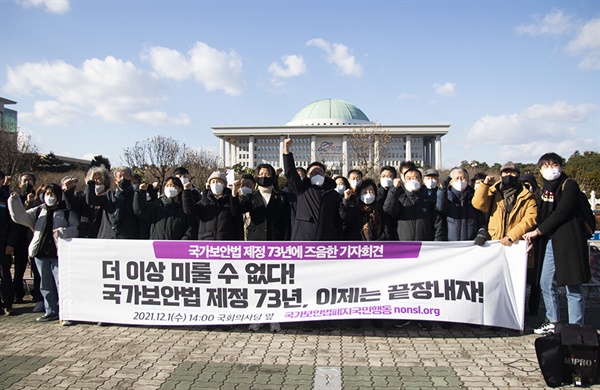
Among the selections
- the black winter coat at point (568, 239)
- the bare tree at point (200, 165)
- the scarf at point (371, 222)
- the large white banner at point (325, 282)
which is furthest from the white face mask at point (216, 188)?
the bare tree at point (200, 165)

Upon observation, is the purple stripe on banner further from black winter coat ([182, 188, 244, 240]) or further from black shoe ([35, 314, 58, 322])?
black shoe ([35, 314, 58, 322])

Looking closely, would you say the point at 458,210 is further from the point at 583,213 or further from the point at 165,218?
the point at 165,218

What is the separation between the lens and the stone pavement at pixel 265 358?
3.93 m

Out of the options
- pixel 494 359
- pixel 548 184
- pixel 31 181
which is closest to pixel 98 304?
pixel 31 181

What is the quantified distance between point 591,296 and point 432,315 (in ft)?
13.3

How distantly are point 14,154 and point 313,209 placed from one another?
3196cm

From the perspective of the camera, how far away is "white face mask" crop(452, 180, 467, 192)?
5680 mm

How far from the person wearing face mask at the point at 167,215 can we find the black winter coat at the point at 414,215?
2645 millimetres

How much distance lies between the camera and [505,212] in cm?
543

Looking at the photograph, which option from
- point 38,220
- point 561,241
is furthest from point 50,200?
point 561,241

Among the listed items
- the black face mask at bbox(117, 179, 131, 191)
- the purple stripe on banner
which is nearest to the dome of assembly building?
the black face mask at bbox(117, 179, 131, 191)

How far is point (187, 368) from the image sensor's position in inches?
167

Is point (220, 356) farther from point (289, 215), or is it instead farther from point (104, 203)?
point (104, 203)

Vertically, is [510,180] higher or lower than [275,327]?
higher
